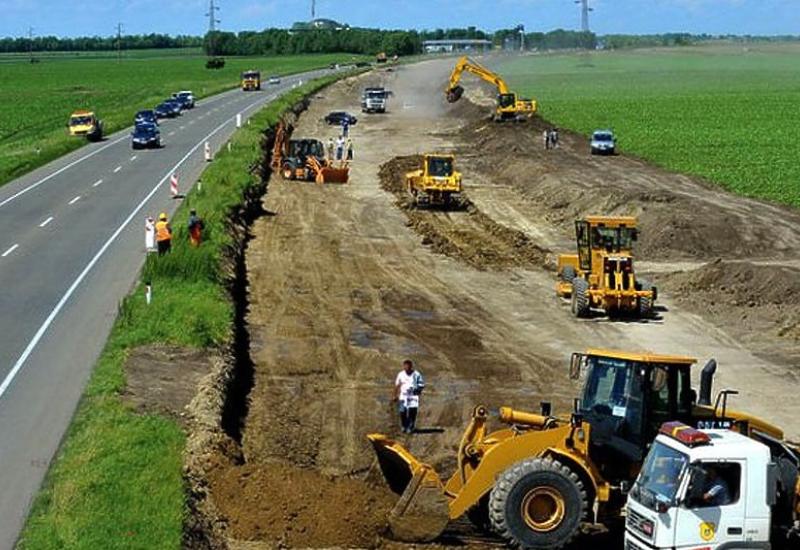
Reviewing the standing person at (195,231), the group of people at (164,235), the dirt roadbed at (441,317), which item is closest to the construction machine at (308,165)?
the dirt roadbed at (441,317)

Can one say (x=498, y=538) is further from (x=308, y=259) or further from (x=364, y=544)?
(x=308, y=259)

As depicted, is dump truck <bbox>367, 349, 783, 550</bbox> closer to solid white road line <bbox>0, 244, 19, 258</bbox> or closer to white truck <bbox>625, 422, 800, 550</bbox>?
white truck <bbox>625, 422, 800, 550</bbox>

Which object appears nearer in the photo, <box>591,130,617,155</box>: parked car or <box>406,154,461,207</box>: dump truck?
<box>406,154,461,207</box>: dump truck

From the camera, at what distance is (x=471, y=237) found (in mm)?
48844

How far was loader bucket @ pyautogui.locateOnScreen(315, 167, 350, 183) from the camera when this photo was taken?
62.7 metres

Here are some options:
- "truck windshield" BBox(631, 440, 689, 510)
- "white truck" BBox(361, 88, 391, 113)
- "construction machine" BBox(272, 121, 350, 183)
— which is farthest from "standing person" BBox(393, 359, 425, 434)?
"white truck" BBox(361, 88, 391, 113)

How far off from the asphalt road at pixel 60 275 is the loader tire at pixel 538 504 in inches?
231

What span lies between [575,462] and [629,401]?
1.05 meters

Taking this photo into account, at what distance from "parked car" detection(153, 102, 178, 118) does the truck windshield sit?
306 feet

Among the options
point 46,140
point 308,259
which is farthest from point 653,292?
point 46,140

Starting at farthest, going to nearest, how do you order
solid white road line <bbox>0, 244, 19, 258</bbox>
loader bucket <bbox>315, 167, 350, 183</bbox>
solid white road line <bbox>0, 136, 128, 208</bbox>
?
loader bucket <bbox>315, 167, 350, 183</bbox>
solid white road line <bbox>0, 136, 128, 208</bbox>
solid white road line <bbox>0, 244, 19, 258</bbox>

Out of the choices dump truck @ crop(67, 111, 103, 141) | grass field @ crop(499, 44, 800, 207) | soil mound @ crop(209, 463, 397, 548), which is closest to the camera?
soil mound @ crop(209, 463, 397, 548)

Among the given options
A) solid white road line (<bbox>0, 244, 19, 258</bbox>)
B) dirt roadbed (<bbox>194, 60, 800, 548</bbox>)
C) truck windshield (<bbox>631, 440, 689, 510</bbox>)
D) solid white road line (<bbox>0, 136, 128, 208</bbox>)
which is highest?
truck windshield (<bbox>631, 440, 689, 510</bbox>)

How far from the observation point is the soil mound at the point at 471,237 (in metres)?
44.2
